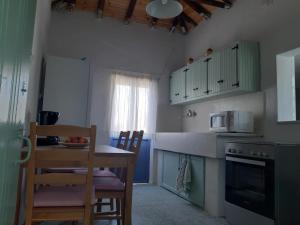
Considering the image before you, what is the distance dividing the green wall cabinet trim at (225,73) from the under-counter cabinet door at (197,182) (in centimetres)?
103

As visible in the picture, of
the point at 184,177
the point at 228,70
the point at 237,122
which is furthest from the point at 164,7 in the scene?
the point at 184,177

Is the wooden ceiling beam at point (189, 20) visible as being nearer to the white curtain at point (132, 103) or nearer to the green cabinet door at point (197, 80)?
the green cabinet door at point (197, 80)

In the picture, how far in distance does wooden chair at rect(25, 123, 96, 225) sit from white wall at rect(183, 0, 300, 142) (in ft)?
7.49

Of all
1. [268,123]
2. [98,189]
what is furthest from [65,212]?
[268,123]

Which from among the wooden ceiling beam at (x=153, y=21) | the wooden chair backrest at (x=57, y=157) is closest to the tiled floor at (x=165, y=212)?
the wooden chair backrest at (x=57, y=157)

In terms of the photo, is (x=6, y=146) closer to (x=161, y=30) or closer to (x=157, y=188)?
(x=157, y=188)

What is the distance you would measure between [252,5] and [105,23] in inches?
107

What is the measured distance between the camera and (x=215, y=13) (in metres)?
4.55

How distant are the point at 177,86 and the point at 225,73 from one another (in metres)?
1.51

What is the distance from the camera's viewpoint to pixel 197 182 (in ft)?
11.9

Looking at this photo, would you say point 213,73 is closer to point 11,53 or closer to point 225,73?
point 225,73

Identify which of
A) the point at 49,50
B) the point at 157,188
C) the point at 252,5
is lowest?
the point at 157,188

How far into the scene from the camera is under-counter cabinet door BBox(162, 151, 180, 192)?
4.30 meters

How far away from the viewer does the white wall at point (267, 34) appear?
2994mm
